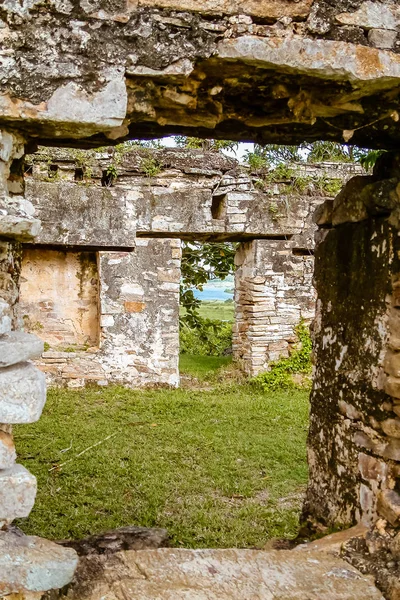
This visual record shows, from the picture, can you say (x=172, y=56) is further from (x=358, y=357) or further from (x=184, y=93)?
(x=358, y=357)

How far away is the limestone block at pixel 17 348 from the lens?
1.81 m

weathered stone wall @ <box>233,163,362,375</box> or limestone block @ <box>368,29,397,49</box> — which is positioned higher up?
limestone block @ <box>368,29,397,49</box>

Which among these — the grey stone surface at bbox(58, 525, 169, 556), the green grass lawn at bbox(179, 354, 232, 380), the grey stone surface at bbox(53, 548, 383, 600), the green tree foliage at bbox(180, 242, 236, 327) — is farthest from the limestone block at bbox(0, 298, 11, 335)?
the green tree foliage at bbox(180, 242, 236, 327)

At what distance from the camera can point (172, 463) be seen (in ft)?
16.0

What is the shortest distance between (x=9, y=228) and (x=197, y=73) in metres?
0.90

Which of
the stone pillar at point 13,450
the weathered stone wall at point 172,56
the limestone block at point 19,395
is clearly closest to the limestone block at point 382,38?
the weathered stone wall at point 172,56

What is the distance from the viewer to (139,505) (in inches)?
155

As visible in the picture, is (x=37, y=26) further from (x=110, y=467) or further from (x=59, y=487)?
(x=110, y=467)

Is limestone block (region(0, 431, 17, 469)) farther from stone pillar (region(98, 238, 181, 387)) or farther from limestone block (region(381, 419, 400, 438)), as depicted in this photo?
stone pillar (region(98, 238, 181, 387))

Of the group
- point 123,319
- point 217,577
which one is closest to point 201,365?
point 123,319

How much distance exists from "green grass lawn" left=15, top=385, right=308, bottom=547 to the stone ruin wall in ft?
2.08

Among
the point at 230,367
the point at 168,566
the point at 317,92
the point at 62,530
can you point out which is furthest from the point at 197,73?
the point at 230,367

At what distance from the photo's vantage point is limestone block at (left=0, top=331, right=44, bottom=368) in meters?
1.81

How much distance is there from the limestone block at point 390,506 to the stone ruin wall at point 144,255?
17.4ft
